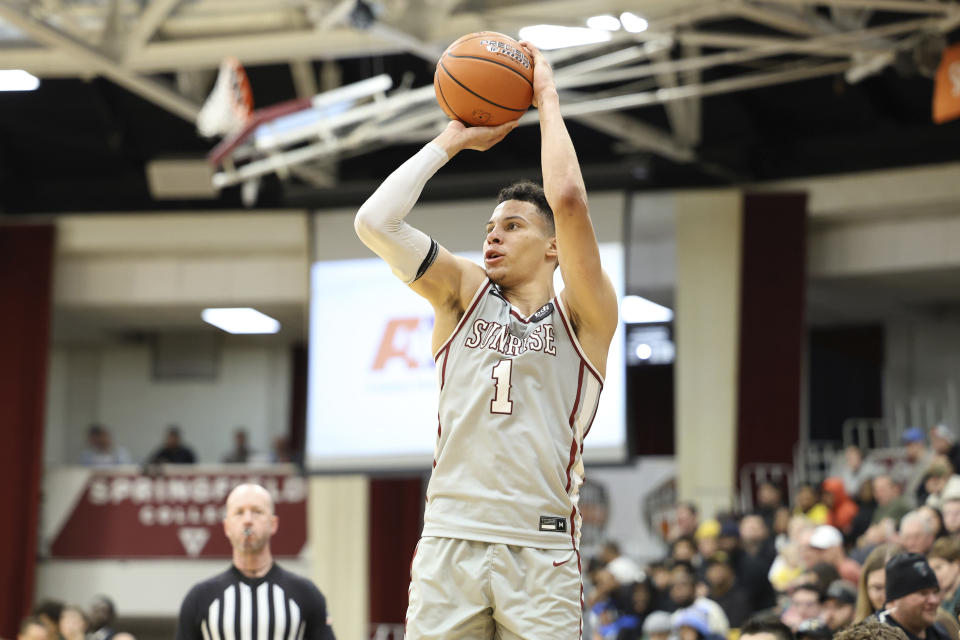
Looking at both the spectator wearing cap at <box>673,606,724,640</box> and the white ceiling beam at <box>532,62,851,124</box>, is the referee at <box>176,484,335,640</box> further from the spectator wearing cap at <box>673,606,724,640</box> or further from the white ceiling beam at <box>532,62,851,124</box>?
the white ceiling beam at <box>532,62,851,124</box>

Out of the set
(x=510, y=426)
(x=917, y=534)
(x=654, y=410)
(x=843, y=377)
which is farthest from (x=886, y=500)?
(x=654, y=410)

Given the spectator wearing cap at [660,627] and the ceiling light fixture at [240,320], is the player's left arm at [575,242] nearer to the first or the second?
the spectator wearing cap at [660,627]

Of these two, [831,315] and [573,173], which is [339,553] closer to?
[831,315]

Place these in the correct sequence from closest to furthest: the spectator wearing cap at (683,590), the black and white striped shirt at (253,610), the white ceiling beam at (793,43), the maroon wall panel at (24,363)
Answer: the black and white striped shirt at (253,610) → the spectator wearing cap at (683,590) → the white ceiling beam at (793,43) → the maroon wall panel at (24,363)

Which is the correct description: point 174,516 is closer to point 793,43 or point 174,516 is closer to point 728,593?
point 728,593

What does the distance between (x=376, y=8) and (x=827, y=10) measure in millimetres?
5401

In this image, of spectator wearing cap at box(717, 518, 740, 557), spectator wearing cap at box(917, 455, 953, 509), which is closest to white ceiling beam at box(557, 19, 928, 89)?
spectator wearing cap at box(917, 455, 953, 509)

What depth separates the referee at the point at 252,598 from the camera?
4.91 metres

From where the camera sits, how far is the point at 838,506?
36.9 feet

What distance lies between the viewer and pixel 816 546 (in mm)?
8305

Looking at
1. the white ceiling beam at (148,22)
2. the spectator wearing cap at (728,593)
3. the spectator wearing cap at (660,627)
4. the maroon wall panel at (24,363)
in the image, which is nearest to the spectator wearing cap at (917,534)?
the spectator wearing cap at (660,627)

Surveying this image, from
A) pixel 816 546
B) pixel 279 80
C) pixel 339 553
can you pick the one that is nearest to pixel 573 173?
pixel 816 546

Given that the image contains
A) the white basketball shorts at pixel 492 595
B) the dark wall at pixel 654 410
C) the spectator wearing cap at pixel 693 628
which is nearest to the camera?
the white basketball shorts at pixel 492 595

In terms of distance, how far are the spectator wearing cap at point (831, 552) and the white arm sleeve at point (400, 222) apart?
18.1 ft
